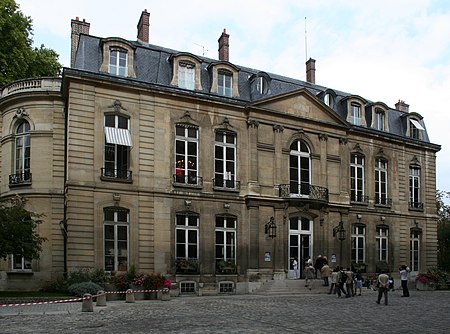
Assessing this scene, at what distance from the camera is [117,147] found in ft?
87.2

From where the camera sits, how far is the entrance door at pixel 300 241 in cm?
3023

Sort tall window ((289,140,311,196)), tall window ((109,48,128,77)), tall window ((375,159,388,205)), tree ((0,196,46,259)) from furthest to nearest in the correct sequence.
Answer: tall window ((375,159,388,205)) → tall window ((289,140,311,196)) → tall window ((109,48,128,77)) → tree ((0,196,46,259))

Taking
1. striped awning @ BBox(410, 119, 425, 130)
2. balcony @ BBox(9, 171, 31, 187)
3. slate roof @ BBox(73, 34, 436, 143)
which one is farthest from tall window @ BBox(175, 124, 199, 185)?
striped awning @ BBox(410, 119, 425, 130)

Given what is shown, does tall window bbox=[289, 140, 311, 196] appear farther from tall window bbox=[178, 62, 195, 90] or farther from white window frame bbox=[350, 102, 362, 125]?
tall window bbox=[178, 62, 195, 90]

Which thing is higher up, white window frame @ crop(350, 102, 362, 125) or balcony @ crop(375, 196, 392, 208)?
white window frame @ crop(350, 102, 362, 125)

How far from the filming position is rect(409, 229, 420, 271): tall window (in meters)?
36.4

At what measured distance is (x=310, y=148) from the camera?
31.6 meters

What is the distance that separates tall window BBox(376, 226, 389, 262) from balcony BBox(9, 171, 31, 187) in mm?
19838

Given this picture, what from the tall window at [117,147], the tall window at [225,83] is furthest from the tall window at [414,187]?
the tall window at [117,147]

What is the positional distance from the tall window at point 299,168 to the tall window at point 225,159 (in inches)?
134

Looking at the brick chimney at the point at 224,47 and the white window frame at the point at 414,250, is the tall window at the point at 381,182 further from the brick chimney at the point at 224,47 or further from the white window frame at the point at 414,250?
the brick chimney at the point at 224,47

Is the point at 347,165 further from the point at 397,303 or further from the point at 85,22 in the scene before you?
the point at 85,22

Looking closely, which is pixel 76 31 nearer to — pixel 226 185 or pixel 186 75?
pixel 186 75

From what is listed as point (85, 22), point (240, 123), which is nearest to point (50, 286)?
point (240, 123)
